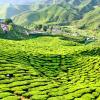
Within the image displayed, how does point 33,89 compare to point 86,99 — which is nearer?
point 86,99

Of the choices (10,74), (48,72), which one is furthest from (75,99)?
(48,72)

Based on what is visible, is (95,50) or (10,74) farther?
(95,50)

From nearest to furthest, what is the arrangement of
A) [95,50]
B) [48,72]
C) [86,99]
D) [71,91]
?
[86,99] < [71,91] < [48,72] < [95,50]

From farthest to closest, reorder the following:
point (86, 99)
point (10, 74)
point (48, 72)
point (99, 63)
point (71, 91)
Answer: point (99, 63)
point (48, 72)
point (10, 74)
point (71, 91)
point (86, 99)

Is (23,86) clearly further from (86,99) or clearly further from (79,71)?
Result: (79,71)

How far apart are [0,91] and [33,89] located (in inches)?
247

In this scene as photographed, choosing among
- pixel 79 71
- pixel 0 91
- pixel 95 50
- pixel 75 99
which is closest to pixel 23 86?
pixel 0 91

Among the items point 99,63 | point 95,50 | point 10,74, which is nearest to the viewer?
point 10,74

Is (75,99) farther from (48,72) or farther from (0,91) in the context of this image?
(48,72)

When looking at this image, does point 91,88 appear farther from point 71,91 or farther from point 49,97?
point 49,97

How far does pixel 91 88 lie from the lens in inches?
2178

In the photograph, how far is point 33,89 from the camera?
181 feet

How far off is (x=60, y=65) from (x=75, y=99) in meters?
52.0

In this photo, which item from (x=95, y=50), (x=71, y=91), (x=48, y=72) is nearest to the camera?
(x=71, y=91)
